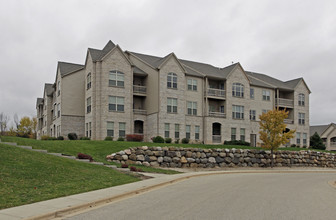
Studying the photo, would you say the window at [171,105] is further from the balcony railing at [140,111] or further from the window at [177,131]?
the balcony railing at [140,111]

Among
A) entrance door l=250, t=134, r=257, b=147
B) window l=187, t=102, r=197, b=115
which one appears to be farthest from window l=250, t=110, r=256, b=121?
window l=187, t=102, r=197, b=115

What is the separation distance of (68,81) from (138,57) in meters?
9.67

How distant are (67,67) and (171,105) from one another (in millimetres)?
15316

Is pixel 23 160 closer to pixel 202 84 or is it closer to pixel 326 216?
pixel 326 216

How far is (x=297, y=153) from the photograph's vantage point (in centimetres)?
4041

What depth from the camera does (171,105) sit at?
43.0m

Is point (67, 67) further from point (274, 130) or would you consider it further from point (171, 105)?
point (274, 130)

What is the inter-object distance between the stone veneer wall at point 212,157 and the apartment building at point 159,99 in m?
9.28

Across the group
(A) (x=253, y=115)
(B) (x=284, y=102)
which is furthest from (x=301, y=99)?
(A) (x=253, y=115)

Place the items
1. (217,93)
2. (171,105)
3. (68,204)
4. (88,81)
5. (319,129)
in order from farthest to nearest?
(319,129), (217,93), (171,105), (88,81), (68,204)

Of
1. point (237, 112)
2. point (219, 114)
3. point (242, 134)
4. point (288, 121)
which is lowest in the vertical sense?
point (242, 134)

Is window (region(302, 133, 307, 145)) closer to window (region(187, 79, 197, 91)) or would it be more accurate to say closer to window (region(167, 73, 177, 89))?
window (region(187, 79, 197, 91))

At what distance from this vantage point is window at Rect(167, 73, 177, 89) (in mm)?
43281

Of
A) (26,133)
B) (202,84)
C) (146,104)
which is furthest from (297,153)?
(26,133)
